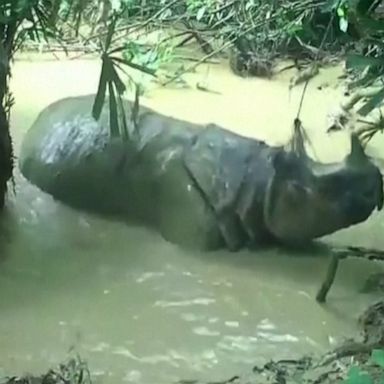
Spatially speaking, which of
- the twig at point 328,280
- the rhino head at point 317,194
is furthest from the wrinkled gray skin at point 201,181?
the twig at point 328,280

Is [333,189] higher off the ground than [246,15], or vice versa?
[246,15]

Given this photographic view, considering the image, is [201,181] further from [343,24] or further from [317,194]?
[343,24]

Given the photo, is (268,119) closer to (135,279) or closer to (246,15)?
(246,15)

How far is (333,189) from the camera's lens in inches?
113

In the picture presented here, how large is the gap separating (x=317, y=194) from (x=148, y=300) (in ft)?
1.82

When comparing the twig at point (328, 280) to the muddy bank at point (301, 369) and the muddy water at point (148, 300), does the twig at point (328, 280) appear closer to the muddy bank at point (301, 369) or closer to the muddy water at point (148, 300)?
the muddy water at point (148, 300)

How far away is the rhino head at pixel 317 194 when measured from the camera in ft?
9.37

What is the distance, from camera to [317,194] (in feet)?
9.53

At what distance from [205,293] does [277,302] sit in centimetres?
18

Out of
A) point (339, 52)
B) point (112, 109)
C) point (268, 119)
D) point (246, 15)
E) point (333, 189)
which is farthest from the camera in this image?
point (339, 52)

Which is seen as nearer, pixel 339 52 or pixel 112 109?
pixel 112 109

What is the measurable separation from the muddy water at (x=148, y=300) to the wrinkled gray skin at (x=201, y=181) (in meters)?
0.06

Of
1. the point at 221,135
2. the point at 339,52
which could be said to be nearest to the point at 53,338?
the point at 221,135

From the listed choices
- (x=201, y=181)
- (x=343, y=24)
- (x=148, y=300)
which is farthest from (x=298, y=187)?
(x=148, y=300)
